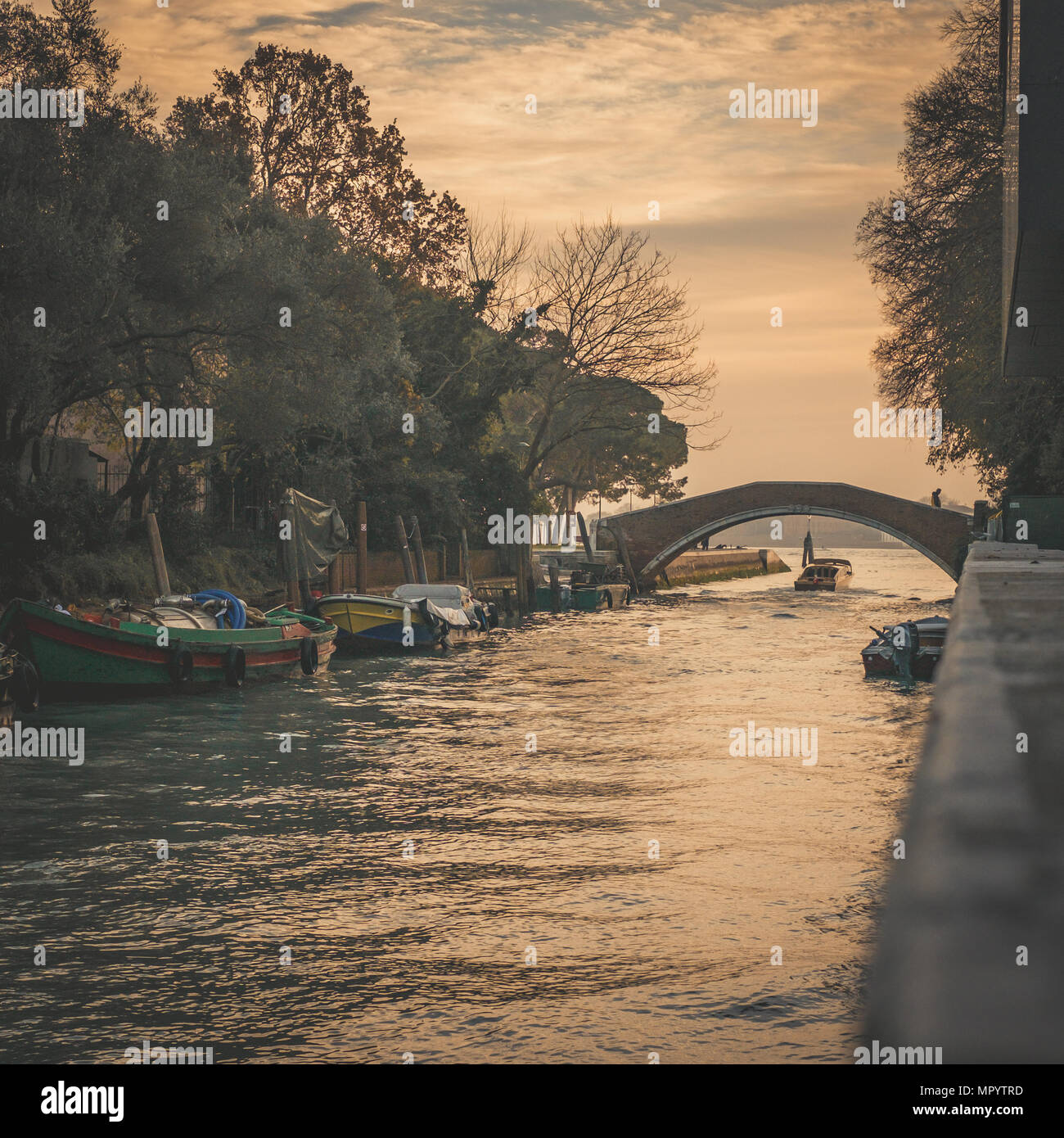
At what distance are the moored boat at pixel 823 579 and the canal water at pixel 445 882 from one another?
4370cm

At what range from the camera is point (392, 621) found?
26875 millimetres

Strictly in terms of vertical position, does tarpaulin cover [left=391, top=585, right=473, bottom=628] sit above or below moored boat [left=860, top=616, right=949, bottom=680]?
above

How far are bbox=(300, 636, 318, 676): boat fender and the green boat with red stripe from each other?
0.48m

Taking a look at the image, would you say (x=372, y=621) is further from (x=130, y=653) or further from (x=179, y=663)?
(x=130, y=653)

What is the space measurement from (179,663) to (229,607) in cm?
221

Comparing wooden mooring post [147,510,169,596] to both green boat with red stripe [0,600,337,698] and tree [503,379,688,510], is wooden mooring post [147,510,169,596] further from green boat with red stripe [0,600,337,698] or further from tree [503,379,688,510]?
tree [503,379,688,510]

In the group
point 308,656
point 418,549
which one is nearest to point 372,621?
point 308,656

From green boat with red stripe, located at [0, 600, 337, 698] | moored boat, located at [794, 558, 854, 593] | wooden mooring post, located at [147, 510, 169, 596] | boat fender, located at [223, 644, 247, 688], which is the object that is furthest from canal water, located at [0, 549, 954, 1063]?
moored boat, located at [794, 558, 854, 593]

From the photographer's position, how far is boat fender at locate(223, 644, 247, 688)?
2012 cm

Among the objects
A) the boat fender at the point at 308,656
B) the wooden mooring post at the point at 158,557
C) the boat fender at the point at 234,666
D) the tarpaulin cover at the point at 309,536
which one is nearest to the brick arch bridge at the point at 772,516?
the tarpaulin cover at the point at 309,536

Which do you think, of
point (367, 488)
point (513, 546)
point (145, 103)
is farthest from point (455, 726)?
point (513, 546)

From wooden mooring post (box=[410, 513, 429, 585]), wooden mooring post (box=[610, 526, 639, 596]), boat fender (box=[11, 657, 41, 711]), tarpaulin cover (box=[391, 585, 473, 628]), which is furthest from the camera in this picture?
wooden mooring post (box=[610, 526, 639, 596])
